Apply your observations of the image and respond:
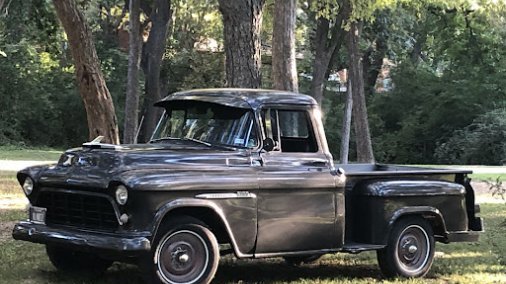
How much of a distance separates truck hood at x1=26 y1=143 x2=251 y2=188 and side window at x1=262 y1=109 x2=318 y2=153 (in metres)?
0.44

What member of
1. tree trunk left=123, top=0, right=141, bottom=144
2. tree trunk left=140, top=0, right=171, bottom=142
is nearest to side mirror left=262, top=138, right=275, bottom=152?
tree trunk left=123, top=0, right=141, bottom=144

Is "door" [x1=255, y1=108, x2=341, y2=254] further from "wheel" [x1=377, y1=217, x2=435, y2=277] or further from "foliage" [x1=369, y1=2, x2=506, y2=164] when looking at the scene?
"foliage" [x1=369, y1=2, x2=506, y2=164]

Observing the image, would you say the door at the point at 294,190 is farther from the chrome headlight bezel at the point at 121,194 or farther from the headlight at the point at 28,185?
the headlight at the point at 28,185

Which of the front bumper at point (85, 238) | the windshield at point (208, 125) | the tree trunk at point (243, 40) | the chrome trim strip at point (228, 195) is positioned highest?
the tree trunk at point (243, 40)

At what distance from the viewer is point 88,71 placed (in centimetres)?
1345

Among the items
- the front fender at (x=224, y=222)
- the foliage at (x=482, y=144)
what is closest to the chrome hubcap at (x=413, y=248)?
the front fender at (x=224, y=222)

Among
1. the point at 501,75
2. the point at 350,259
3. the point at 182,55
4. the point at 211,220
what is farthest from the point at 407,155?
the point at 211,220

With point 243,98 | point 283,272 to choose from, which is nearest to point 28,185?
point 243,98

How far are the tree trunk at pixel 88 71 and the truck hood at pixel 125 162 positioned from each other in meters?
5.75

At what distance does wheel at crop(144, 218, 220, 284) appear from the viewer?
697cm

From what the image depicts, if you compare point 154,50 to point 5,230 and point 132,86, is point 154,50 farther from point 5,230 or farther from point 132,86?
point 5,230

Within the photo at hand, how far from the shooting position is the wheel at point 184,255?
6973 mm

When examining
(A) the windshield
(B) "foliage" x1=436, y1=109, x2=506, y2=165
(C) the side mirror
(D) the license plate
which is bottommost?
(B) "foliage" x1=436, y1=109, x2=506, y2=165

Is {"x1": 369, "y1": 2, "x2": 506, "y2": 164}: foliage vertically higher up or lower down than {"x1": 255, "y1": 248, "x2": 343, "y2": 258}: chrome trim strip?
higher up
